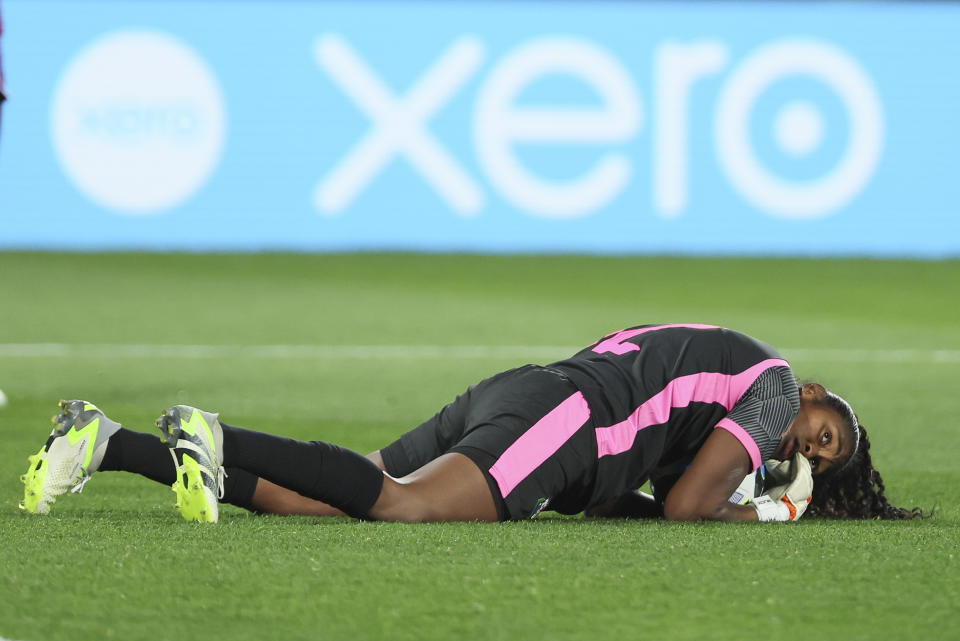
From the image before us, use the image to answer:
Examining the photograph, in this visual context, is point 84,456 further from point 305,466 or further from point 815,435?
point 815,435

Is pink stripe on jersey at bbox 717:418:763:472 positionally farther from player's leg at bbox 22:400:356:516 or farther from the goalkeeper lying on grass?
player's leg at bbox 22:400:356:516

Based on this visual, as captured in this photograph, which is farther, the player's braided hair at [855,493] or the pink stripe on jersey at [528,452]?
the player's braided hair at [855,493]

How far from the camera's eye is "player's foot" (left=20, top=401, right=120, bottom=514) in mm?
3734

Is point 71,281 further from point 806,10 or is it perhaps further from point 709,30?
point 806,10

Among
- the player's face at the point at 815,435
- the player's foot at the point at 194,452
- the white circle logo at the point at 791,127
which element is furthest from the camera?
the white circle logo at the point at 791,127

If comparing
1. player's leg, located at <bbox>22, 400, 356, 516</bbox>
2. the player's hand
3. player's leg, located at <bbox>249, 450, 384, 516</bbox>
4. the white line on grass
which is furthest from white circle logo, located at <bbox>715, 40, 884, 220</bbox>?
player's leg, located at <bbox>22, 400, 356, 516</bbox>

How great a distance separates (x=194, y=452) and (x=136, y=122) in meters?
11.0

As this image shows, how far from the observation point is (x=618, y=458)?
12.7 ft

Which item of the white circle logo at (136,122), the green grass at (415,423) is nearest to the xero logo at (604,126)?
the green grass at (415,423)

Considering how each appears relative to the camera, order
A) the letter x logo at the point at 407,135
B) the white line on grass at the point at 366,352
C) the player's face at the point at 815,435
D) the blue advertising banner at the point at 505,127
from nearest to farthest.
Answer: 1. the player's face at the point at 815,435
2. the white line on grass at the point at 366,352
3. the blue advertising banner at the point at 505,127
4. the letter x logo at the point at 407,135

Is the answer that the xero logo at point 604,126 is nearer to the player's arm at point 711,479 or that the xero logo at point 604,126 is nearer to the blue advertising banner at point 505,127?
the blue advertising banner at point 505,127

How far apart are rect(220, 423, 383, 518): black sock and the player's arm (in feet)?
2.68

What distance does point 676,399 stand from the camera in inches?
155

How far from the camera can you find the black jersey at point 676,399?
3855 mm
